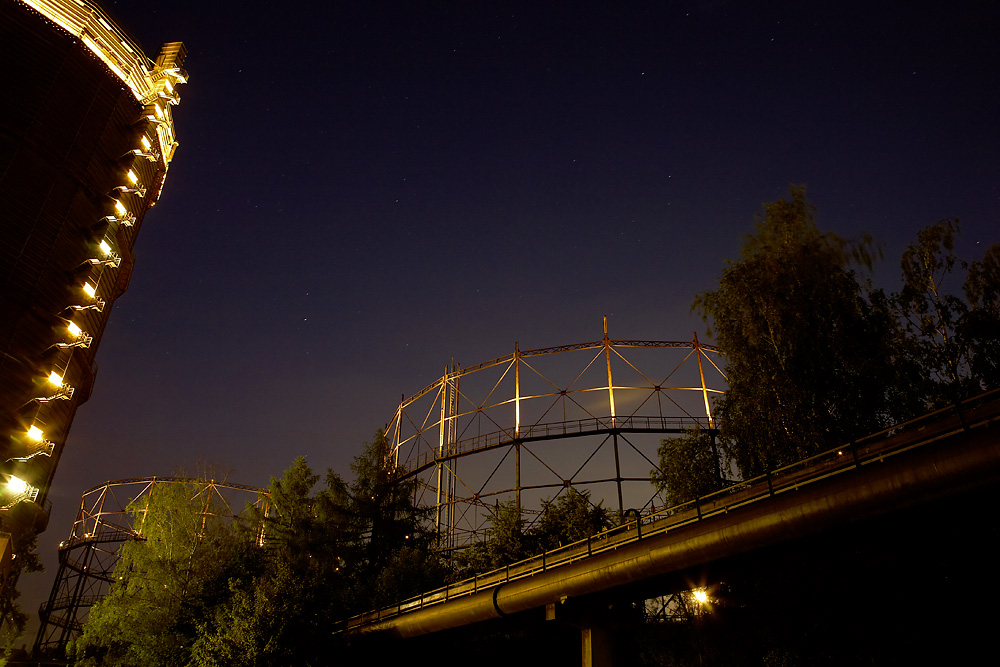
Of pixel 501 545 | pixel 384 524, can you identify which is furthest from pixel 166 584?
pixel 501 545

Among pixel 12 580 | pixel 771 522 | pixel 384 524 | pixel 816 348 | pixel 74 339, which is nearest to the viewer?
pixel 771 522

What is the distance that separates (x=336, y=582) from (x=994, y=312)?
31.8 meters

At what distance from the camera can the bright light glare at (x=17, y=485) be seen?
29181 millimetres

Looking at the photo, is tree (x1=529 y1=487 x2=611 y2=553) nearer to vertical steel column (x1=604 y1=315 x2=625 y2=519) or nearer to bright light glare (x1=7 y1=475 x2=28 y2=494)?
vertical steel column (x1=604 y1=315 x2=625 y2=519)

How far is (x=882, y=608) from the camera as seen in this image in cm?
2061

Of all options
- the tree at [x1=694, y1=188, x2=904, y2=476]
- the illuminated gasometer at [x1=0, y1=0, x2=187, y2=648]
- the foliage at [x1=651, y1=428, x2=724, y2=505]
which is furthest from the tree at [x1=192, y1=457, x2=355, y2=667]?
the tree at [x1=694, y1=188, x2=904, y2=476]

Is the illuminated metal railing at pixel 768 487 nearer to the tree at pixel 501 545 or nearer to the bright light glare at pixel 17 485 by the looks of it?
the tree at pixel 501 545

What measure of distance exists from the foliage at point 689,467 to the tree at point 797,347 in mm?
2426

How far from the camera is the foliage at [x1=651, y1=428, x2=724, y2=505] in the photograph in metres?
26.3

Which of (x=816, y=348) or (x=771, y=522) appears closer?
(x=771, y=522)

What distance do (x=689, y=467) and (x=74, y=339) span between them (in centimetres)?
3031

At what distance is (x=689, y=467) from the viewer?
26.8m

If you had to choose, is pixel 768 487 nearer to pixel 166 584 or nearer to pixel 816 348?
pixel 816 348

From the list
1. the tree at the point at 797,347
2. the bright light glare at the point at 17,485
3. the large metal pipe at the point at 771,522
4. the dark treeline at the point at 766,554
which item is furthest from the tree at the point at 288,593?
the tree at the point at 797,347
